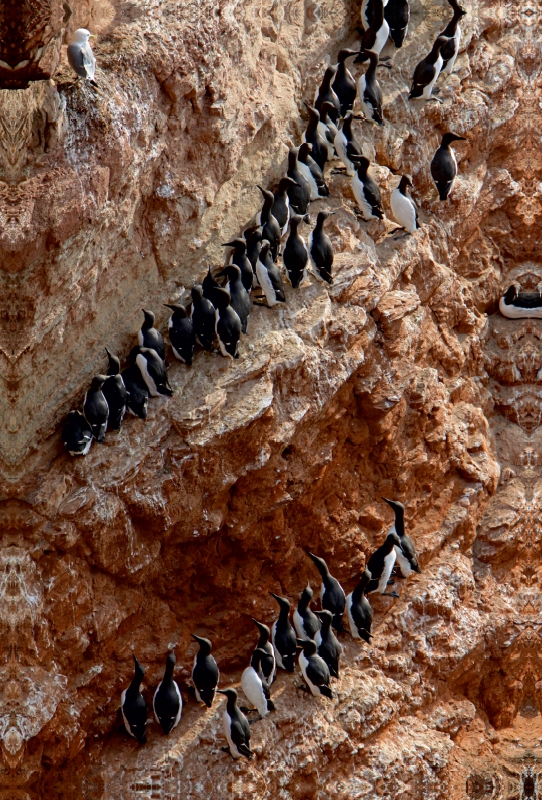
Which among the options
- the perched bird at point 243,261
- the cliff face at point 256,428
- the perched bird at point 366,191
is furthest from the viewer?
the perched bird at point 366,191

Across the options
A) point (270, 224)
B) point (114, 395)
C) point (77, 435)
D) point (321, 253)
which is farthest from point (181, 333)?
point (321, 253)

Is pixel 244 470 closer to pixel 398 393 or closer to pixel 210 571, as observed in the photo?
pixel 210 571

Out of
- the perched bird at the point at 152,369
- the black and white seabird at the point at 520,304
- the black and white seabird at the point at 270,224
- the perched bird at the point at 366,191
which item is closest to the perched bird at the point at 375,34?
the perched bird at the point at 366,191

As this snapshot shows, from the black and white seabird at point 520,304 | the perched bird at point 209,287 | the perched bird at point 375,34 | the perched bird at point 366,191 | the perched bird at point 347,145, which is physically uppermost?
the perched bird at point 375,34

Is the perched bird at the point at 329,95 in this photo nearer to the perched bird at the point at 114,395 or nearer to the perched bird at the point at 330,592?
the perched bird at the point at 114,395

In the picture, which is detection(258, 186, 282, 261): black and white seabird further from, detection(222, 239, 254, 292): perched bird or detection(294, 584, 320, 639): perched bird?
detection(294, 584, 320, 639): perched bird

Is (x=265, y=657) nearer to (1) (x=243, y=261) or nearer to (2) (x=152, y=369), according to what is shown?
(2) (x=152, y=369)

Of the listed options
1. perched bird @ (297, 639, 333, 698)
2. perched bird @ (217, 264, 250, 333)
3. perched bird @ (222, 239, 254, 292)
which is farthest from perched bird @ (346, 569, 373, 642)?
perched bird @ (222, 239, 254, 292)
